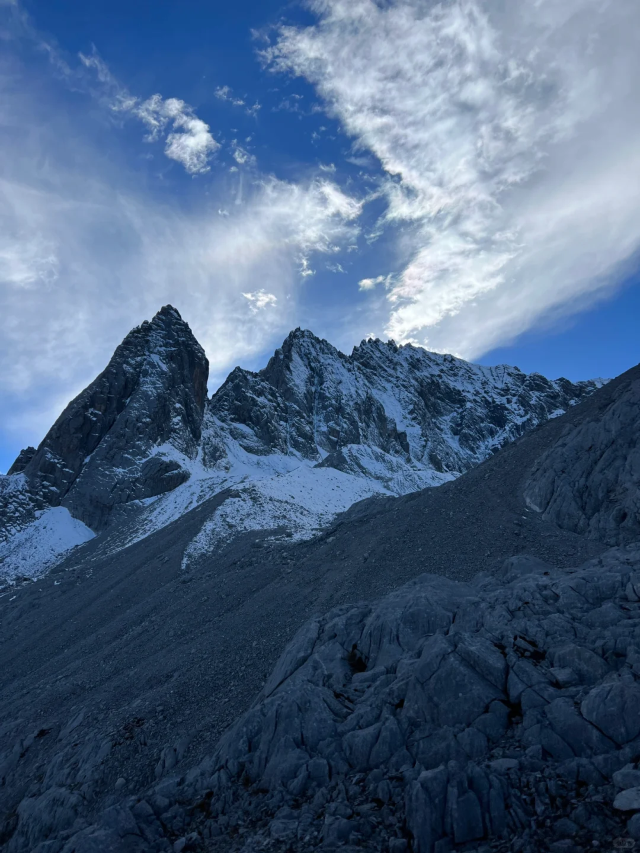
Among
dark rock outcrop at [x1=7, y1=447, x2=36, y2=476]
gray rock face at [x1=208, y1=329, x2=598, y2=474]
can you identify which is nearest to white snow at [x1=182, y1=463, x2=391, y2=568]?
gray rock face at [x1=208, y1=329, x2=598, y2=474]

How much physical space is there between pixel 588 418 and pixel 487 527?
38.5 ft

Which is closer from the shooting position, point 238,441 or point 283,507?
point 283,507

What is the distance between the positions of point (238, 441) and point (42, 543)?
46.2m

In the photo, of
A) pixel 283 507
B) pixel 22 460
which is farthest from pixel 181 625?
pixel 22 460

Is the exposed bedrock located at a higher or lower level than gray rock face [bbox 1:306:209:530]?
lower

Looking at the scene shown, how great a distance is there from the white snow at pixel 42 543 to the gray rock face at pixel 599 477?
56.9m

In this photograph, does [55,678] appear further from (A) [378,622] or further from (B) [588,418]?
(B) [588,418]

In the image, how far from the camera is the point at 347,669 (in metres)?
15.3

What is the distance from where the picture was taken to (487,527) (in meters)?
28.8

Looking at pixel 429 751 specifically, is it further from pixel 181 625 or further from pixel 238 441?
pixel 238 441

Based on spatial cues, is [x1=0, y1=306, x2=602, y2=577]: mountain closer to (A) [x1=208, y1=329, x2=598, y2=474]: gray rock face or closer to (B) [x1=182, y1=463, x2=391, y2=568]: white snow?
(B) [x1=182, y1=463, x2=391, y2=568]: white snow

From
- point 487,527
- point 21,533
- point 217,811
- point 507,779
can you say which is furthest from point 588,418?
point 21,533

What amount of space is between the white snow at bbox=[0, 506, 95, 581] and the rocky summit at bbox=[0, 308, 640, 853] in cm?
83

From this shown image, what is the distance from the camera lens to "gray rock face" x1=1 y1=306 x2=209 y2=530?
7638 cm
